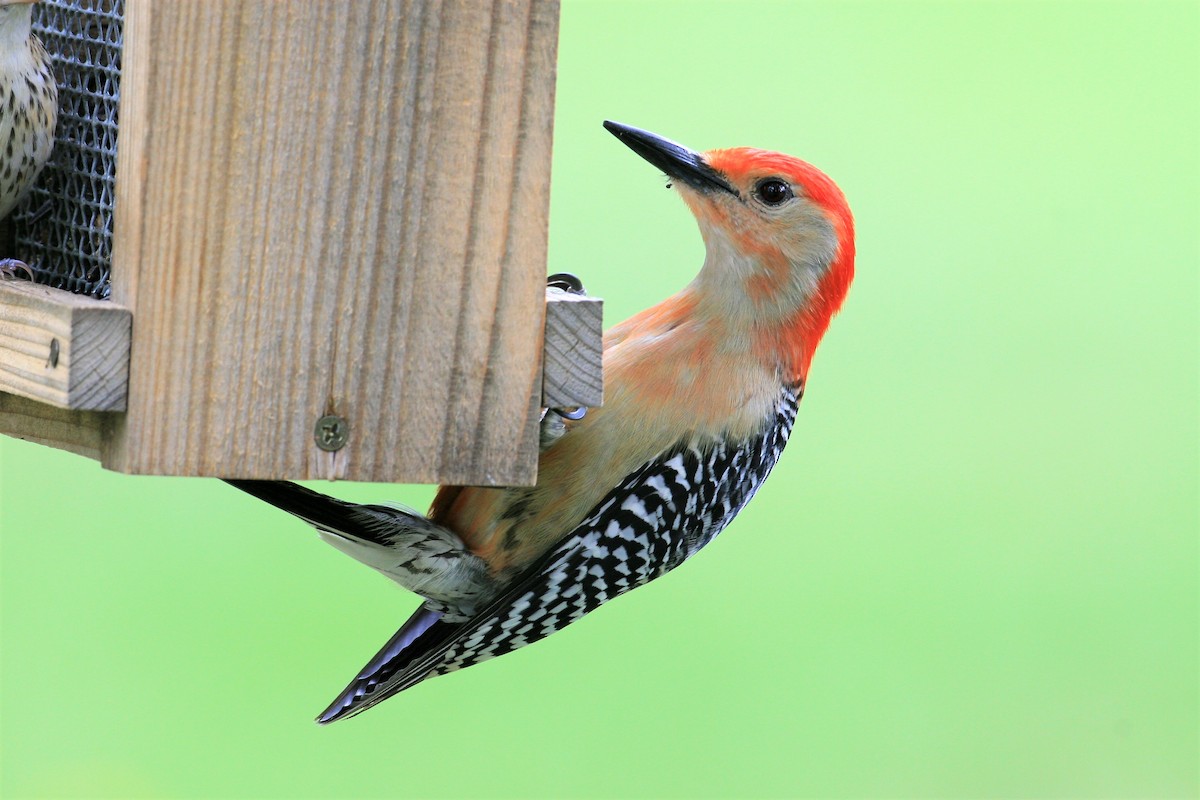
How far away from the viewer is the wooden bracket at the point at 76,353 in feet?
8.47

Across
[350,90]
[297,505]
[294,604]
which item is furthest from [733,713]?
[350,90]

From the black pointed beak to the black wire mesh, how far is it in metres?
1.02

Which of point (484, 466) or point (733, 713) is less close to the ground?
point (484, 466)

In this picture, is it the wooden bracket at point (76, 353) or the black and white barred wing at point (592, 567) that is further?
the black and white barred wing at point (592, 567)

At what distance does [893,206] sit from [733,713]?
4.51 meters

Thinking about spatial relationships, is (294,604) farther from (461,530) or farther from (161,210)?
(161,210)


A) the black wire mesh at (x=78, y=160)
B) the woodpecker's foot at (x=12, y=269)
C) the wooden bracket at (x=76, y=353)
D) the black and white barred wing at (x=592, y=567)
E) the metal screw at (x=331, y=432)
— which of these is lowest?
the black and white barred wing at (x=592, y=567)

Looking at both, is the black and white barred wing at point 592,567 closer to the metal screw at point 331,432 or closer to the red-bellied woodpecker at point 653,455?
the red-bellied woodpecker at point 653,455

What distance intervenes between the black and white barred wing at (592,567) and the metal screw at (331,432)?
0.99 m

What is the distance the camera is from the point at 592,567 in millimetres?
3730

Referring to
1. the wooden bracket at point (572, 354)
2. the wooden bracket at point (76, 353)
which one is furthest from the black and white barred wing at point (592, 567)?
the wooden bracket at point (76, 353)

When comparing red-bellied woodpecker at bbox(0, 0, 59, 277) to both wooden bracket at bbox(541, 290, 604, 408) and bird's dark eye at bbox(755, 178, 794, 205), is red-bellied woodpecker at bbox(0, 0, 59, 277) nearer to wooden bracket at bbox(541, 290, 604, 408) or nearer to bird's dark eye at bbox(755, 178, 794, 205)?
wooden bracket at bbox(541, 290, 604, 408)

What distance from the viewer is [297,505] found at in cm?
323

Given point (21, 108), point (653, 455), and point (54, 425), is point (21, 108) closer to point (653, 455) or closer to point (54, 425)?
point (54, 425)
